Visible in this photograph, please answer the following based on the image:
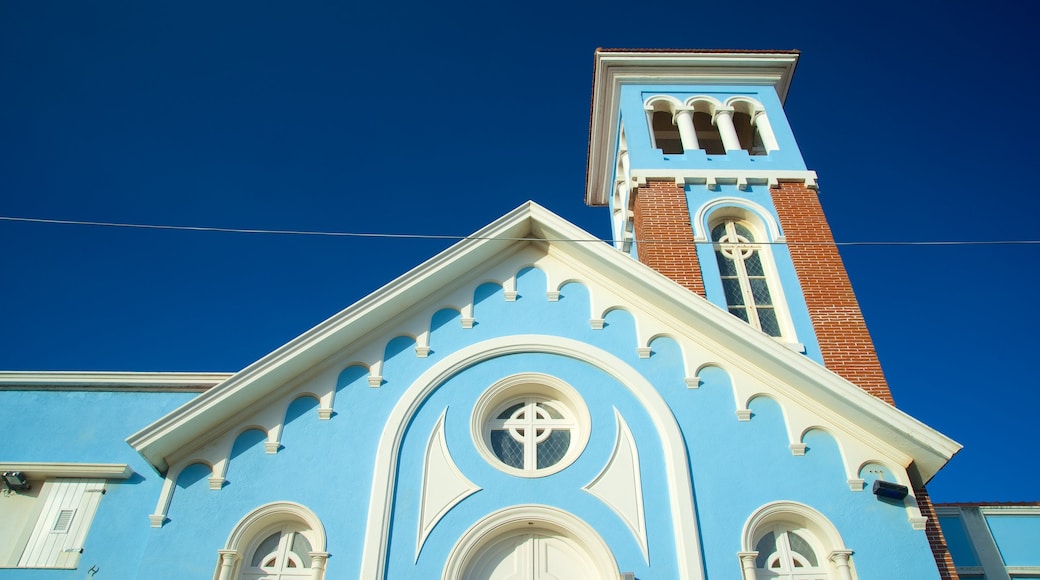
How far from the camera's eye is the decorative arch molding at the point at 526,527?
8.40 meters

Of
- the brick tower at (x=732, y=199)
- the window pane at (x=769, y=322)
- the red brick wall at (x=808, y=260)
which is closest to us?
the red brick wall at (x=808, y=260)

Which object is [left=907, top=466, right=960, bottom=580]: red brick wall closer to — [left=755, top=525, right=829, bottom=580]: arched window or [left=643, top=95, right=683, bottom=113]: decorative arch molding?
[left=755, top=525, right=829, bottom=580]: arched window

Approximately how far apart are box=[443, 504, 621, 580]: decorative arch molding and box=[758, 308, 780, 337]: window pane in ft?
18.1

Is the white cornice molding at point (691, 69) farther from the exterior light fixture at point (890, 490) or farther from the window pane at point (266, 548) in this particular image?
the window pane at point (266, 548)

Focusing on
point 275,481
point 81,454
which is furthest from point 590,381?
point 81,454

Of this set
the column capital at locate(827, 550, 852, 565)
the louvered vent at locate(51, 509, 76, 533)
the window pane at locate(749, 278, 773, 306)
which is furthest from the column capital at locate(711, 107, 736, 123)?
the louvered vent at locate(51, 509, 76, 533)

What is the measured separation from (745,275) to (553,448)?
5.70 meters

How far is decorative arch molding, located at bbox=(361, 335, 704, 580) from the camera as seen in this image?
27.6 ft

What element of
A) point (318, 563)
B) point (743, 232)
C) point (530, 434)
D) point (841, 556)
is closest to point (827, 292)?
point (743, 232)

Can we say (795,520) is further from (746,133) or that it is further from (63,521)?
(746,133)

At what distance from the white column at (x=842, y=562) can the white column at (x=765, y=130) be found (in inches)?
382

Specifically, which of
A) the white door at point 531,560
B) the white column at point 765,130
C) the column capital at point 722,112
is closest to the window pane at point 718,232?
the white column at point 765,130

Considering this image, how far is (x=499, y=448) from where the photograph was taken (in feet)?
Result: 31.8

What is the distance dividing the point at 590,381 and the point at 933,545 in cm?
458
